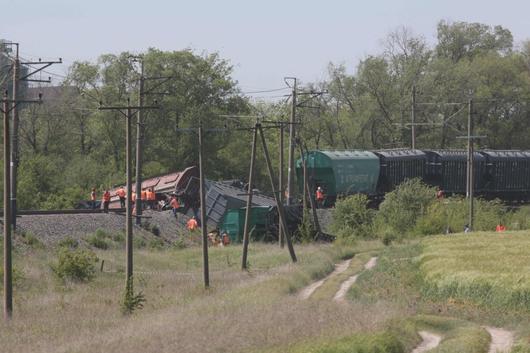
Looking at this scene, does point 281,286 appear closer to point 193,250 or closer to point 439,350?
point 439,350

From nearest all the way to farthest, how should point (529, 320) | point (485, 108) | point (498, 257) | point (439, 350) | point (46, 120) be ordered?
1. point (439, 350)
2. point (529, 320)
3. point (498, 257)
4. point (46, 120)
5. point (485, 108)

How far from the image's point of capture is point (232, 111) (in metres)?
99.7

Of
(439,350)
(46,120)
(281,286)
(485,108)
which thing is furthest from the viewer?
(485,108)

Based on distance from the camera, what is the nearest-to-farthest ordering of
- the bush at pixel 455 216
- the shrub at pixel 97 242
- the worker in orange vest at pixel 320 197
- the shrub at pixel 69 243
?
the shrub at pixel 69 243, the shrub at pixel 97 242, the bush at pixel 455 216, the worker in orange vest at pixel 320 197

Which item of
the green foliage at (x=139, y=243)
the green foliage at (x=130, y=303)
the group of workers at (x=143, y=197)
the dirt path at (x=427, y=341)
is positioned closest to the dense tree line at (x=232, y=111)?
the group of workers at (x=143, y=197)

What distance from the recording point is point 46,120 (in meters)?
93.7

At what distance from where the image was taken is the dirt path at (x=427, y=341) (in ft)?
81.6

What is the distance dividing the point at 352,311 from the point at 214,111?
223 ft

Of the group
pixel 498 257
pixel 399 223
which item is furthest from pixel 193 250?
pixel 498 257

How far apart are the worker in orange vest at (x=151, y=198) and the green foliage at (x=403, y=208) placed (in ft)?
45.2

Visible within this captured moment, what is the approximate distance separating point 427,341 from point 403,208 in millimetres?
Answer: 42549

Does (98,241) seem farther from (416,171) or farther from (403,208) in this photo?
(416,171)

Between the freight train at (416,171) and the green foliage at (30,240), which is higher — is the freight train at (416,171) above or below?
above

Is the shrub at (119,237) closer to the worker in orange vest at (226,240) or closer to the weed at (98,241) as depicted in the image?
the weed at (98,241)
